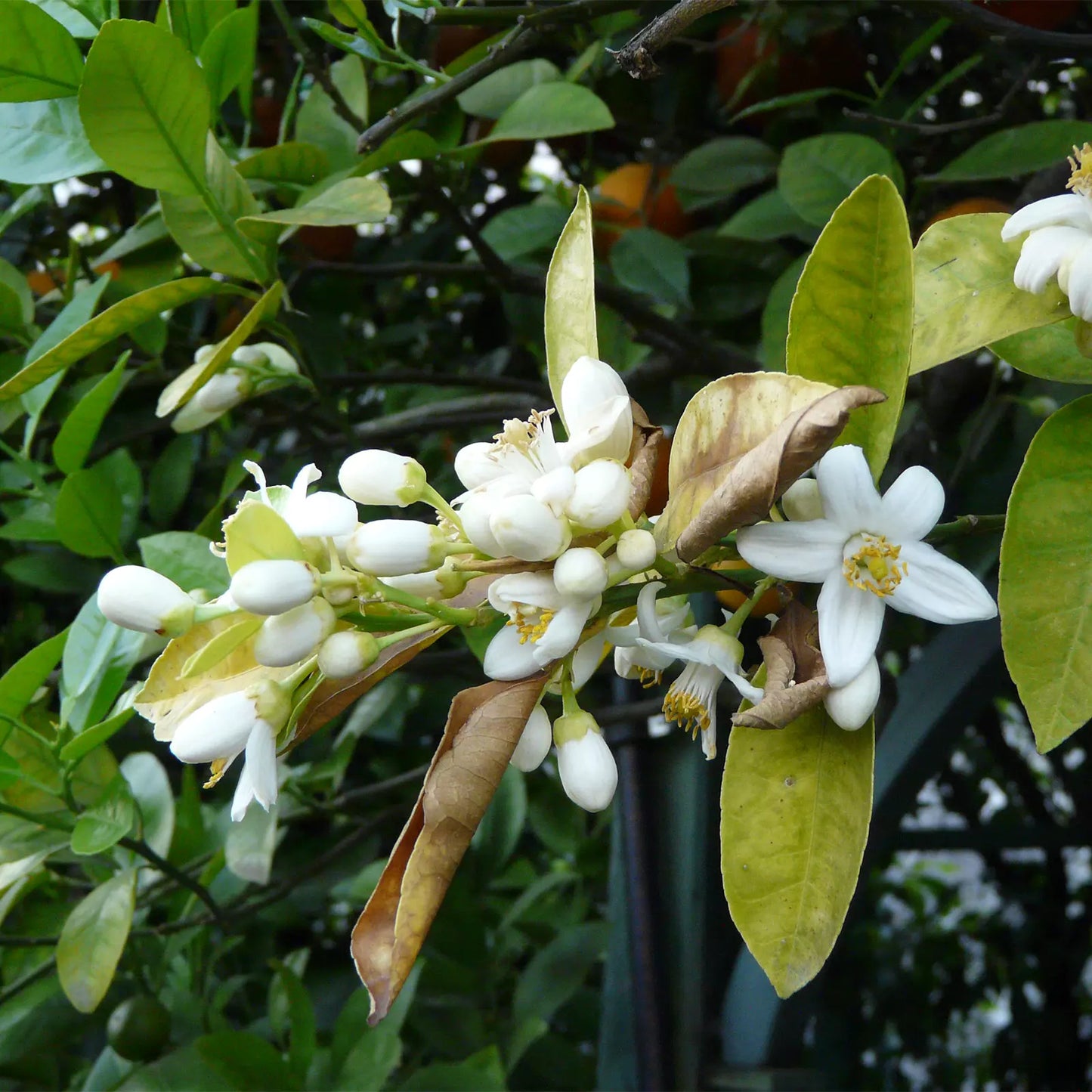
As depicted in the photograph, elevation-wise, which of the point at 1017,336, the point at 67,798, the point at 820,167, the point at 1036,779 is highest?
the point at 1017,336

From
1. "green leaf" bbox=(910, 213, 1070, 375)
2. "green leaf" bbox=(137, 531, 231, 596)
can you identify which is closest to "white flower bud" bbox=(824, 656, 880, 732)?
"green leaf" bbox=(910, 213, 1070, 375)

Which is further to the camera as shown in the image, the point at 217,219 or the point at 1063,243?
the point at 217,219

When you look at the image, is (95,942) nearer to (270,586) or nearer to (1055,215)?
(270,586)

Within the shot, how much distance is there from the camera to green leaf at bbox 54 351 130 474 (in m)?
0.69

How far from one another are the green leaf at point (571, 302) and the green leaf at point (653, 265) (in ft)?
1.60

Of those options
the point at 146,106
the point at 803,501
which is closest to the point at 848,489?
the point at 803,501

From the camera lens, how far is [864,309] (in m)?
0.38

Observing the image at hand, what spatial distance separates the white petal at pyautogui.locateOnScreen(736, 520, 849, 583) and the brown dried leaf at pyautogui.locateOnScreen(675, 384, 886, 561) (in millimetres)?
27

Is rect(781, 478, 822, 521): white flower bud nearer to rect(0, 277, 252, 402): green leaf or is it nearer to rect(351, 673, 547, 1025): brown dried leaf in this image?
rect(351, 673, 547, 1025): brown dried leaf

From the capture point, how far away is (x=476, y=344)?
1.34 m

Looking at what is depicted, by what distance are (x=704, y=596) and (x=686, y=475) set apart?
0.34 m

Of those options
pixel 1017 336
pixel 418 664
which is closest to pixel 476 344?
pixel 418 664

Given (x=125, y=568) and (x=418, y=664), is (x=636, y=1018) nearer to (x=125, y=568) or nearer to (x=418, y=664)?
(x=418, y=664)

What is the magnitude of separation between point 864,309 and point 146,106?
15.1 inches
